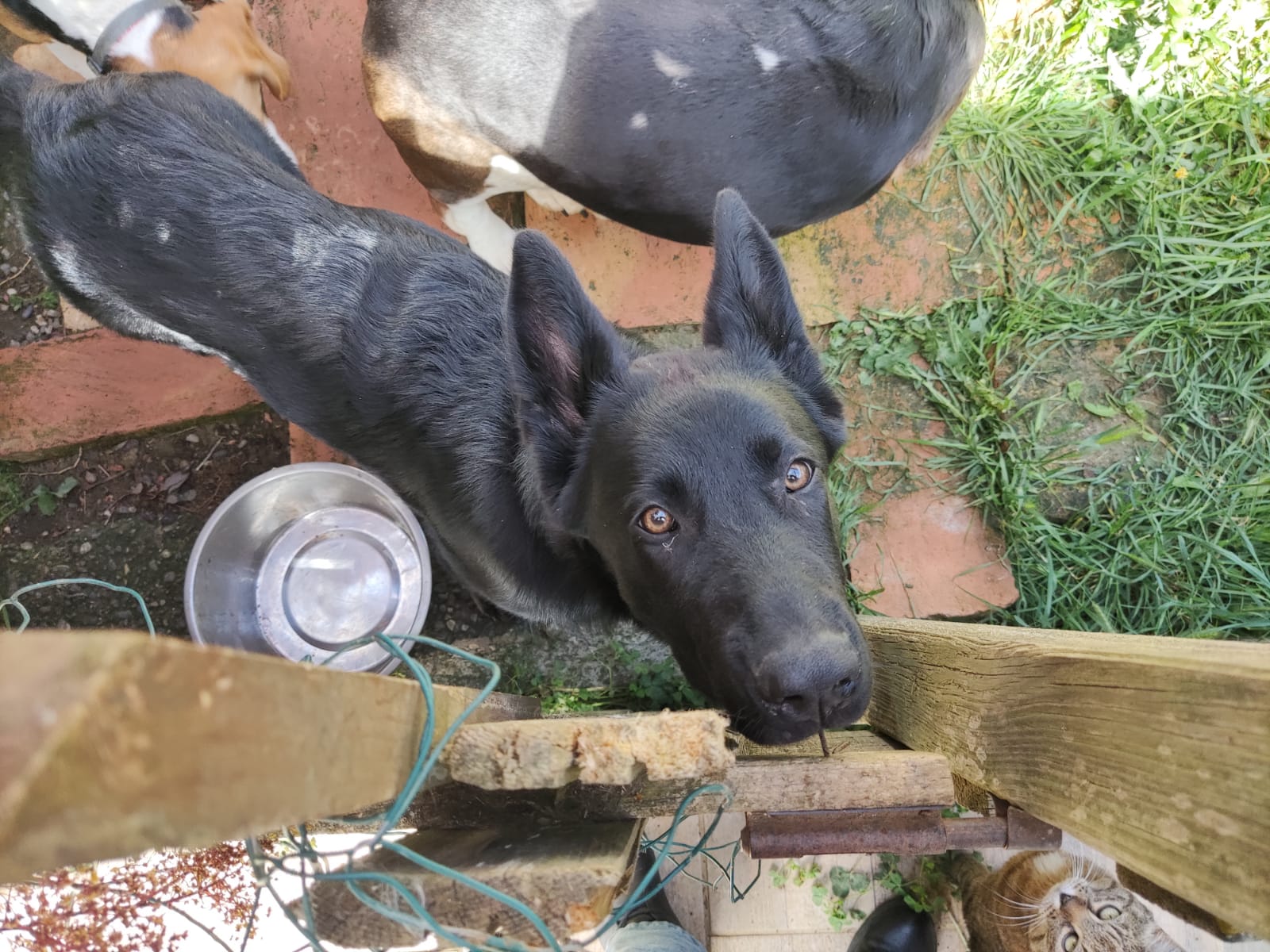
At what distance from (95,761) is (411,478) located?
2.37m

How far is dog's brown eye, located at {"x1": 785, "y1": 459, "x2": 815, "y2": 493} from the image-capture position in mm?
1967

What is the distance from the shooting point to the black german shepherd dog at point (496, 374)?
1.86 m

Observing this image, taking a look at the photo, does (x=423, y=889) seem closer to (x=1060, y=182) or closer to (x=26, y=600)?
(x=26, y=600)

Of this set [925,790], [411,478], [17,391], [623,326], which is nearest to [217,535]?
[411,478]

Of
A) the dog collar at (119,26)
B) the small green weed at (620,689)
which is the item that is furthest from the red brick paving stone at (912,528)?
the dog collar at (119,26)

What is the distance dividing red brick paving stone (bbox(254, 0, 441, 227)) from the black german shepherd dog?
1.80 feet

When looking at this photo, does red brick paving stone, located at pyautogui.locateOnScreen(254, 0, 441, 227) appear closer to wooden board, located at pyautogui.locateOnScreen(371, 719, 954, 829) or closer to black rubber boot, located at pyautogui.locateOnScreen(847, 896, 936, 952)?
wooden board, located at pyautogui.locateOnScreen(371, 719, 954, 829)

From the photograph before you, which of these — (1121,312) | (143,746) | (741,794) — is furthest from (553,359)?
(1121,312)

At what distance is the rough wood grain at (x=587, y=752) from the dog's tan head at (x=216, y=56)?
3.20 meters

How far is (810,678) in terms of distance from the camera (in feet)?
5.17

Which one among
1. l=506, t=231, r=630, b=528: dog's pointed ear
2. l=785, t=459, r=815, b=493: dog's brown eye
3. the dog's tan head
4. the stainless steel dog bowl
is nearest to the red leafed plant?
the stainless steel dog bowl

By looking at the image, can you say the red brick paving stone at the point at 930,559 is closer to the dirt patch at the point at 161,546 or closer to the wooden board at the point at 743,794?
the dirt patch at the point at 161,546

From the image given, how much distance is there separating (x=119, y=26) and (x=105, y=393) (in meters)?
1.58

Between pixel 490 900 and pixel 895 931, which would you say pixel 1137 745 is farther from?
pixel 895 931
